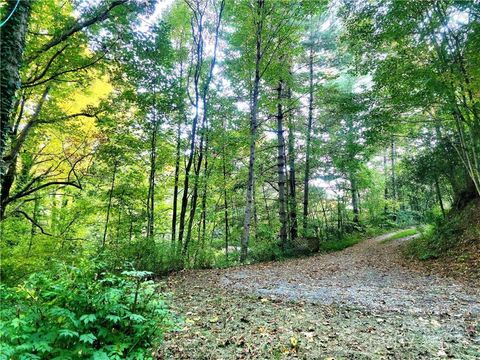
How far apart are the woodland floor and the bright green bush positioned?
1.46 ft

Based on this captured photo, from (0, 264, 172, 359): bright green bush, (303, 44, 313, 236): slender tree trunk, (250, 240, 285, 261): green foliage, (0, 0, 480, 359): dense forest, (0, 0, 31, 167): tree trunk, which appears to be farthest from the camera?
(303, 44, 313, 236): slender tree trunk

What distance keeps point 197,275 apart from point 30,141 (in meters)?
6.02

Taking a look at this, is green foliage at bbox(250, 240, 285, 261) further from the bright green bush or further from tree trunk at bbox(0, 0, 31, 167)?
tree trunk at bbox(0, 0, 31, 167)

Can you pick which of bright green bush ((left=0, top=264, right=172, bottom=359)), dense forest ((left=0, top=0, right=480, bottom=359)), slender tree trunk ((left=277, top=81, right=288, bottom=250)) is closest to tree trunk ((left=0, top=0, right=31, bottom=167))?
dense forest ((left=0, top=0, right=480, bottom=359))

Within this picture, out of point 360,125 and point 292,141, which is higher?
point 292,141

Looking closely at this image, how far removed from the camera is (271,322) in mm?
3484

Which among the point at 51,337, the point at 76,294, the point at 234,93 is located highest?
the point at 234,93

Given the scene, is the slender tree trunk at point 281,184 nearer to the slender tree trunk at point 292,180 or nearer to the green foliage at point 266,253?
the green foliage at point 266,253

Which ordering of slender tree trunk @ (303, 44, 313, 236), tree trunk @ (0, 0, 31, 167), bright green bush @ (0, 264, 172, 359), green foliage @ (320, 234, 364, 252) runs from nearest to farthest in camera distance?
bright green bush @ (0, 264, 172, 359)
tree trunk @ (0, 0, 31, 167)
slender tree trunk @ (303, 44, 313, 236)
green foliage @ (320, 234, 364, 252)

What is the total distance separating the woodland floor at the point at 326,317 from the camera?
2.75 metres

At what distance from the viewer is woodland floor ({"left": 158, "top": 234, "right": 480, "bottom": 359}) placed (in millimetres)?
2752

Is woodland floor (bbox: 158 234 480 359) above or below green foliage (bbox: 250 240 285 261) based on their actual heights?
below

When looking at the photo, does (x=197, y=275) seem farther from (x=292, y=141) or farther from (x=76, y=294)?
(x=292, y=141)

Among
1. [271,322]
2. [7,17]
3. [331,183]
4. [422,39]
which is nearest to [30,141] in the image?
[7,17]
